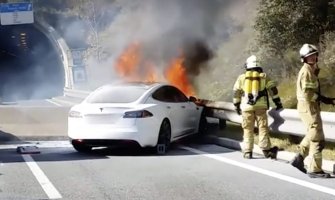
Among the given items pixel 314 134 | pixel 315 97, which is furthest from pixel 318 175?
pixel 315 97

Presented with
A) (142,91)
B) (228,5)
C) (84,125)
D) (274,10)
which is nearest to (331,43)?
(274,10)

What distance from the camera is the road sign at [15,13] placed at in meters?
35.5

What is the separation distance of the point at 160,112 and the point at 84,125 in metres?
1.39

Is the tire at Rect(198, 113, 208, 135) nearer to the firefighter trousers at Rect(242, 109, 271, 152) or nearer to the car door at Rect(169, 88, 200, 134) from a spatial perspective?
the car door at Rect(169, 88, 200, 134)

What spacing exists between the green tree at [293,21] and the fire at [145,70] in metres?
3.79

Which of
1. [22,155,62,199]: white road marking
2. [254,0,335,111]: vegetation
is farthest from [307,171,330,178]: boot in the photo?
[254,0,335,111]: vegetation

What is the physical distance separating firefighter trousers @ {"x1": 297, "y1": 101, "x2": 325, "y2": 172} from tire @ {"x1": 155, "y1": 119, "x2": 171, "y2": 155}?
3267mm

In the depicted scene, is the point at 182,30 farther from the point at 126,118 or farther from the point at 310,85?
the point at 310,85

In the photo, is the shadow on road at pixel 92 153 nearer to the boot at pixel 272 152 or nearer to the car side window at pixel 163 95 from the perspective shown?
the car side window at pixel 163 95

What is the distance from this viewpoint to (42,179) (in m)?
7.39

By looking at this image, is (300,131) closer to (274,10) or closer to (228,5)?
(274,10)

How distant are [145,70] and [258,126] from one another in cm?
1600

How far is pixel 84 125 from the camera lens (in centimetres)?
968

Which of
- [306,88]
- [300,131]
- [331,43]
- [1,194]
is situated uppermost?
[331,43]
